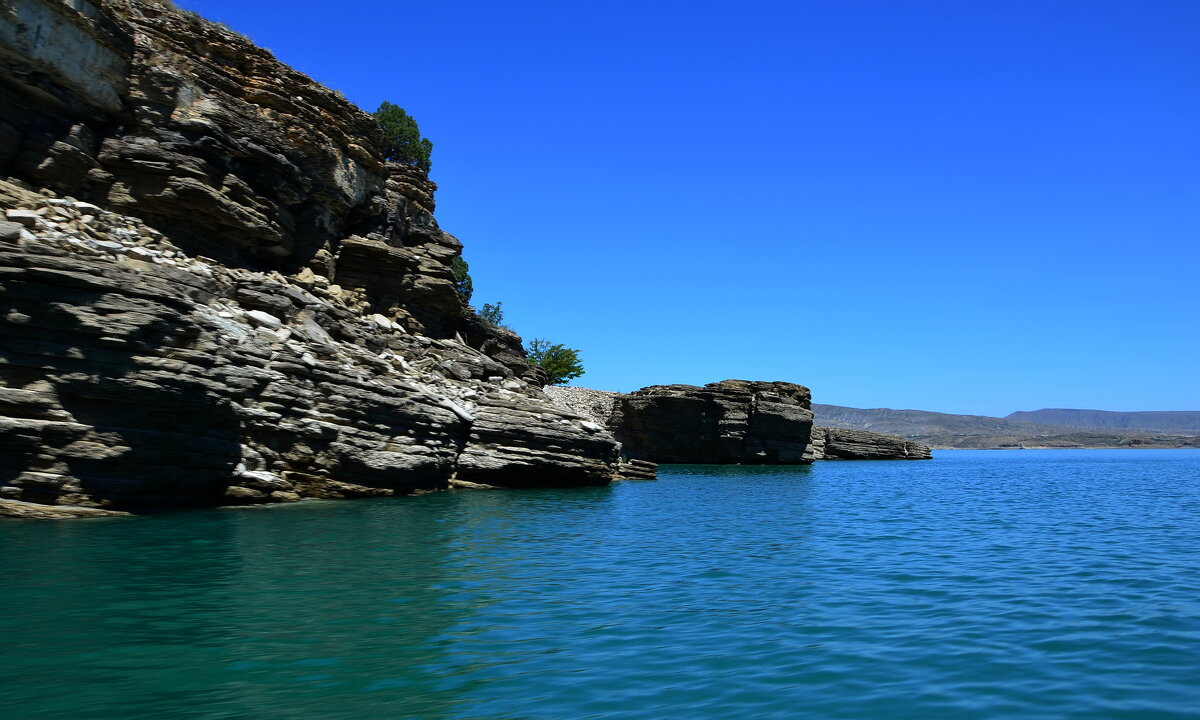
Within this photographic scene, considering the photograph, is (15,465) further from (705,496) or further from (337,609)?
(705,496)

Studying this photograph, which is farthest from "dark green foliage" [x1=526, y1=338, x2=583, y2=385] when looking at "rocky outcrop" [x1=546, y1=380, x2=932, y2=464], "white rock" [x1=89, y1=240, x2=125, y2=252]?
"white rock" [x1=89, y1=240, x2=125, y2=252]

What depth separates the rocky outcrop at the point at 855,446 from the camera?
98500 millimetres

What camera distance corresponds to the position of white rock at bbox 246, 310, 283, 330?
28.6 m

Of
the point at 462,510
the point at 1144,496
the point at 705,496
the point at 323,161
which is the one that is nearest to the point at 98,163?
the point at 323,161

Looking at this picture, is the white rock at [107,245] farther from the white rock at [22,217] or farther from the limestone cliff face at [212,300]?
the white rock at [22,217]

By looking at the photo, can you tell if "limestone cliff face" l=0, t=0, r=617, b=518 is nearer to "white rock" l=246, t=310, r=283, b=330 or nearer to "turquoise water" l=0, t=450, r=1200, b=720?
"white rock" l=246, t=310, r=283, b=330

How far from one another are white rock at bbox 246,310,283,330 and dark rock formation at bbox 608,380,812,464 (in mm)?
53051

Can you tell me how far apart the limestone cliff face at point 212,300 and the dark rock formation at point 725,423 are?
3707cm

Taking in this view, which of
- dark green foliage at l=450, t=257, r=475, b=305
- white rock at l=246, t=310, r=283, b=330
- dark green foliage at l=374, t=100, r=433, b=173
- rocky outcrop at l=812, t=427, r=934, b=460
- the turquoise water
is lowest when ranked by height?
the turquoise water

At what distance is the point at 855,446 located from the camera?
100 m

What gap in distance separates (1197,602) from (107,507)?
2376cm

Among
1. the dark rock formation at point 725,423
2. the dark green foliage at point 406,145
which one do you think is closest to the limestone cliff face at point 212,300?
the dark green foliage at point 406,145

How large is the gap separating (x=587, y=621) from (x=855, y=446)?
9459cm

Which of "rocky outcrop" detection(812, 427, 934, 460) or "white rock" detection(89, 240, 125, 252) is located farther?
"rocky outcrop" detection(812, 427, 934, 460)
